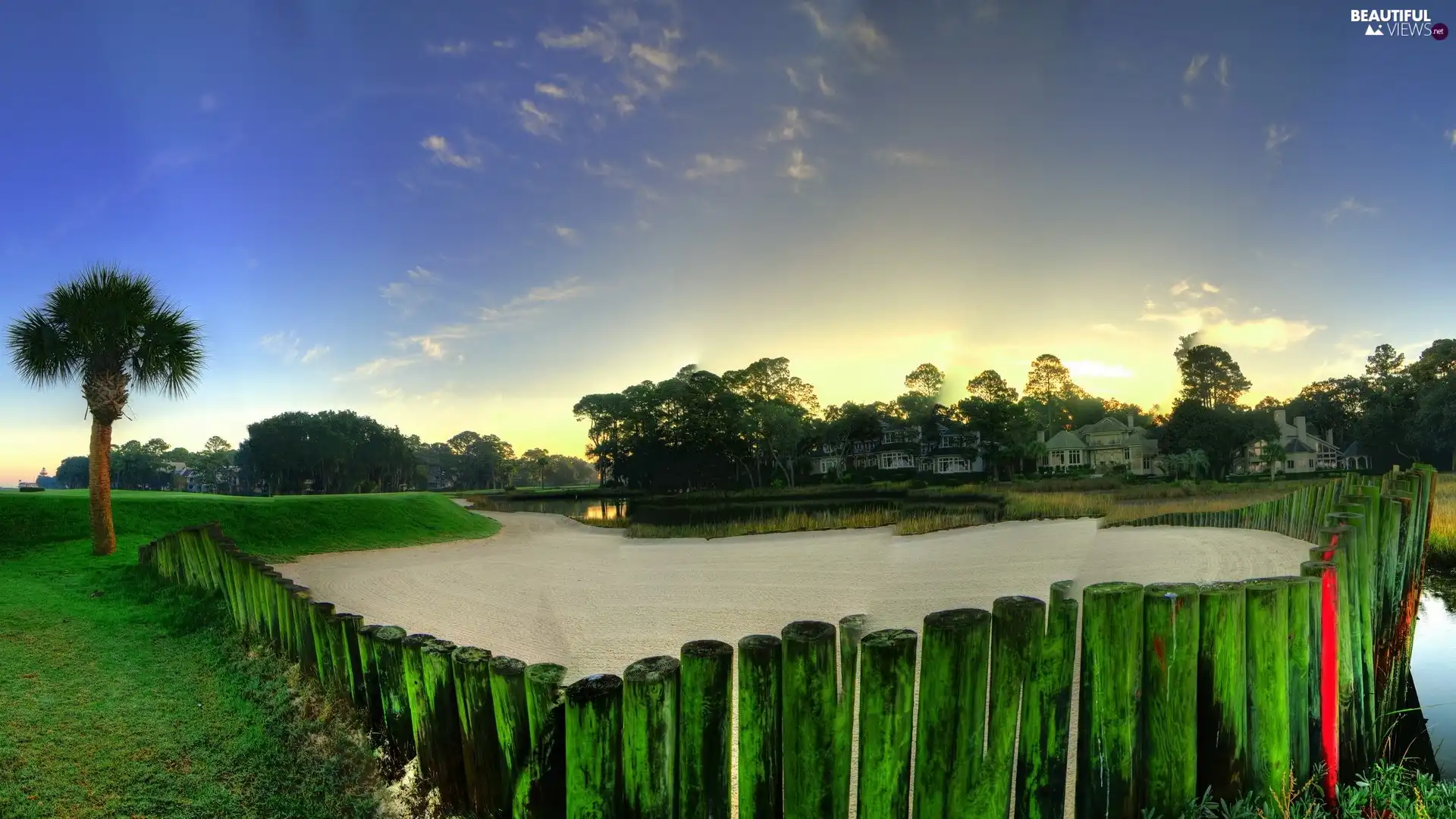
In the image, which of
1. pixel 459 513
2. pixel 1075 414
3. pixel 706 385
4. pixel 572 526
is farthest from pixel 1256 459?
pixel 459 513

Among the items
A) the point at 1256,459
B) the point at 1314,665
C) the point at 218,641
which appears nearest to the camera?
the point at 1314,665

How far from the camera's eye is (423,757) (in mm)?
4484

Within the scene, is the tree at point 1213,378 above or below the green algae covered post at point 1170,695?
above

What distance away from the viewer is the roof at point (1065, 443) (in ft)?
251

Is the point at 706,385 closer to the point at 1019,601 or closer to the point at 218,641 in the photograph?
the point at 218,641

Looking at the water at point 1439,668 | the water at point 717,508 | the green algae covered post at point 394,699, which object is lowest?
the water at point 717,508

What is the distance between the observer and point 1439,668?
8.80 meters

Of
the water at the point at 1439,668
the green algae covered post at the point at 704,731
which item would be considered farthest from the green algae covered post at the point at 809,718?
the water at the point at 1439,668

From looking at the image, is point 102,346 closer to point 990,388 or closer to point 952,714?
point 952,714

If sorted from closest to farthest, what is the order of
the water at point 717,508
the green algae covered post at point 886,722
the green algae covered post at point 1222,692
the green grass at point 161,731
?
the green algae covered post at point 886,722 → the green algae covered post at point 1222,692 → the green grass at point 161,731 → the water at point 717,508

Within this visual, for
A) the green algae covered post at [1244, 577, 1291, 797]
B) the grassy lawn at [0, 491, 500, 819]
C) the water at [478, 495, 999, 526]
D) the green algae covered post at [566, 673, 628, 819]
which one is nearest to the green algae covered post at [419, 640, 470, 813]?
the grassy lawn at [0, 491, 500, 819]

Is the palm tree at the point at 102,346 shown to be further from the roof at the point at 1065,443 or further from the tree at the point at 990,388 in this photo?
the roof at the point at 1065,443

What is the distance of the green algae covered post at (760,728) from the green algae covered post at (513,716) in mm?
1136

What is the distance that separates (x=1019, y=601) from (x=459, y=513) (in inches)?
1273
